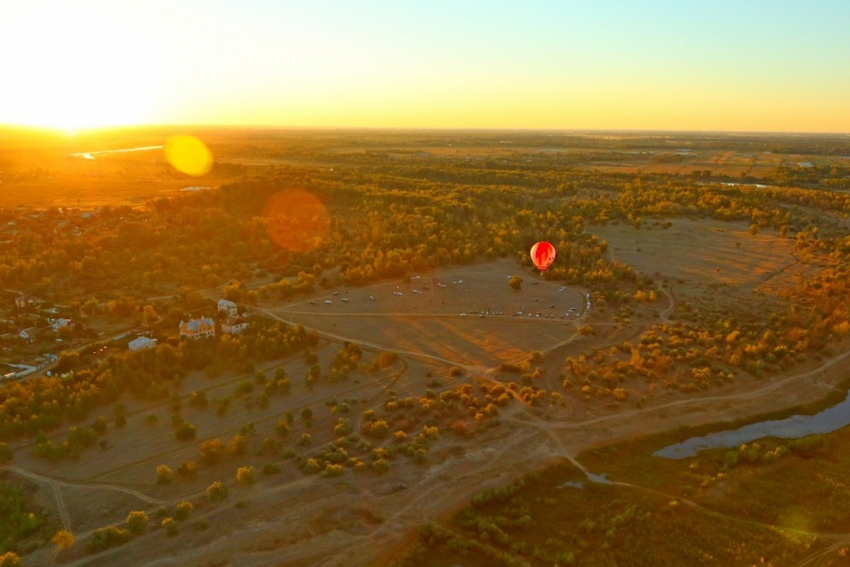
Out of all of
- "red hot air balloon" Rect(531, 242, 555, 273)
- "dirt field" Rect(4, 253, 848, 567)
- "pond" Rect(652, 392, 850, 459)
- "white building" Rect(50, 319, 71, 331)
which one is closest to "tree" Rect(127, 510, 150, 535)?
"dirt field" Rect(4, 253, 848, 567)

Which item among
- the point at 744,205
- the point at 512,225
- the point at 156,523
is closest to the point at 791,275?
the point at 512,225

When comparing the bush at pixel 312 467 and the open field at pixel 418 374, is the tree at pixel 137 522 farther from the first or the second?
the bush at pixel 312 467

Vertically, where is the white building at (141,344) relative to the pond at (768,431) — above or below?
above

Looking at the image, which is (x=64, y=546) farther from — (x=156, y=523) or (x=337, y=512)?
(x=337, y=512)

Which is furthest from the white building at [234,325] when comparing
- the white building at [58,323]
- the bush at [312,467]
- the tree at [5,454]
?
the bush at [312,467]

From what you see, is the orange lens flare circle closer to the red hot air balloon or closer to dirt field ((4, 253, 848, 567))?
dirt field ((4, 253, 848, 567))

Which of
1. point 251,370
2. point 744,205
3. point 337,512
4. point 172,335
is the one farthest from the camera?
point 744,205

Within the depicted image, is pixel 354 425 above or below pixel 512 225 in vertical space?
below
